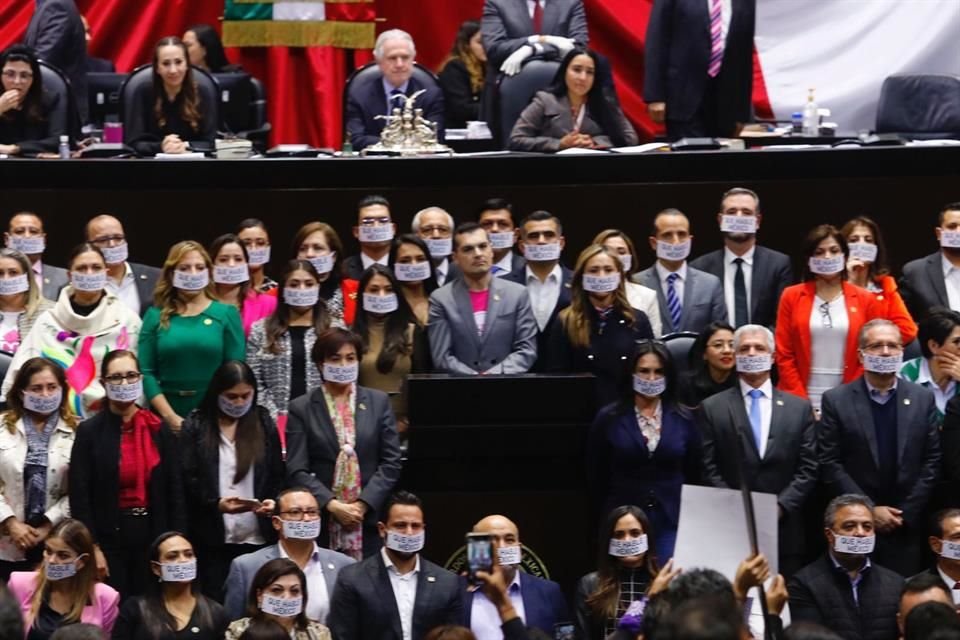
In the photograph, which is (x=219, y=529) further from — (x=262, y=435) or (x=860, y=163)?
(x=860, y=163)

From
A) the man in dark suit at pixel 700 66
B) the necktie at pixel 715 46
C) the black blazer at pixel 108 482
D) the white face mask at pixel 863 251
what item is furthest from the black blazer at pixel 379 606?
the necktie at pixel 715 46

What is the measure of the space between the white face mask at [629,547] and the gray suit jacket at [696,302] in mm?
1595

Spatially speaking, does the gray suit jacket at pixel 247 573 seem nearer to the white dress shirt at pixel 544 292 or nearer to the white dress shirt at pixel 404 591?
the white dress shirt at pixel 404 591

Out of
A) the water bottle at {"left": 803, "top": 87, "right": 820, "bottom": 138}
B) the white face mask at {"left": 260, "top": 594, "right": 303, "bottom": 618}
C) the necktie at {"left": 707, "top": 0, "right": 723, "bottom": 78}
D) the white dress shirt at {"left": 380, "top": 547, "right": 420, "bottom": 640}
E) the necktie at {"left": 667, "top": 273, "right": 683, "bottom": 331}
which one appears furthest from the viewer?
the water bottle at {"left": 803, "top": 87, "right": 820, "bottom": 138}

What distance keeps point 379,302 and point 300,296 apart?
1.15ft

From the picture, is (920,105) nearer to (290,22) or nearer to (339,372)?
(290,22)

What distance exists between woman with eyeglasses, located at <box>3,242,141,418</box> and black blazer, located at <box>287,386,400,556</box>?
0.90m

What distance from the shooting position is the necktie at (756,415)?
31.2ft

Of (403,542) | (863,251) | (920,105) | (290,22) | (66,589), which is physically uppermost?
(290,22)

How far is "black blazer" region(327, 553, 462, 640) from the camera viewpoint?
29.3ft

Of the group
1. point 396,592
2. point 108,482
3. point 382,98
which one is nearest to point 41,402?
point 108,482

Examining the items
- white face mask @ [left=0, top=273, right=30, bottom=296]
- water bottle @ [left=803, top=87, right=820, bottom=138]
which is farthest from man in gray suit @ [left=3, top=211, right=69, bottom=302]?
water bottle @ [left=803, top=87, right=820, bottom=138]

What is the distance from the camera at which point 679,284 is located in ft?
34.1

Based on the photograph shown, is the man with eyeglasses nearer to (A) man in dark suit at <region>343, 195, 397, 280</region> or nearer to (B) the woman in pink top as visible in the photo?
(B) the woman in pink top
